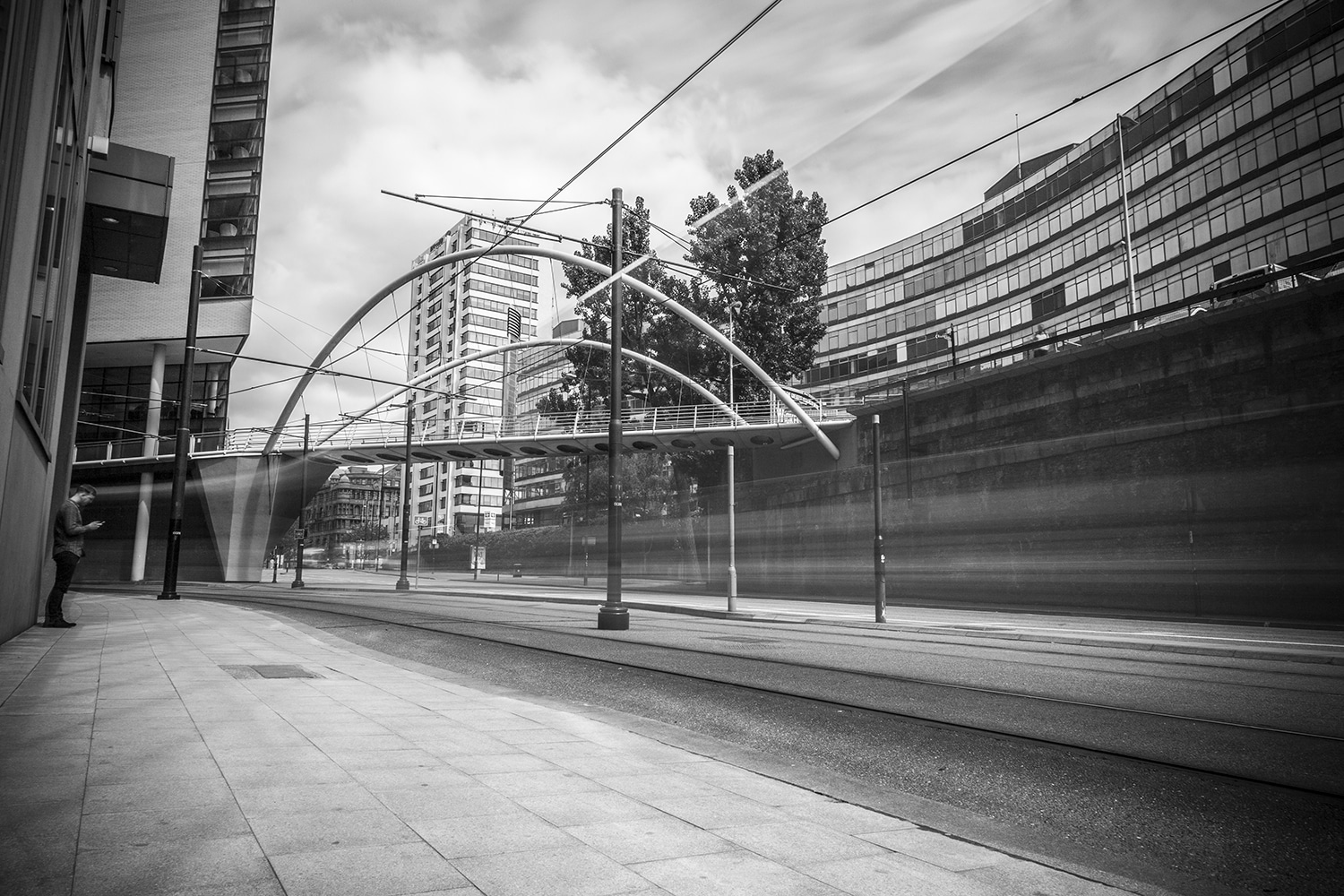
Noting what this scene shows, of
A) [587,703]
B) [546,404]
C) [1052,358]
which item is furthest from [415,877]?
[546,404]

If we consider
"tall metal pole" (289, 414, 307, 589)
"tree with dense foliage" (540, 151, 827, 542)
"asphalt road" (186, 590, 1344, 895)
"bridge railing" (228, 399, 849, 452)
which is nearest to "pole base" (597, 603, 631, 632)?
"asphalt road" (186, 590, 1344, 895)

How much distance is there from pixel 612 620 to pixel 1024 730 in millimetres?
9482

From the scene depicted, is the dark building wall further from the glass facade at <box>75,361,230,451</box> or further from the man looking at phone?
the glass facade at <box>75,361,230,451</box>

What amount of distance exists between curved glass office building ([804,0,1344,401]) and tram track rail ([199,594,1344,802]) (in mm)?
5658

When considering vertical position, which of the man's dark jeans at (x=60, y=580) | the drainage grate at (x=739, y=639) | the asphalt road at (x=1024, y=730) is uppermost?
the man's dark jeans at (x=60, y=580)

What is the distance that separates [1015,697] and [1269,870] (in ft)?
14.0

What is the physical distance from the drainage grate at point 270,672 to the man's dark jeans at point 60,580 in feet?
14.7

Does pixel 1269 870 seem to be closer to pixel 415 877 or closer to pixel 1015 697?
pixel 415 877

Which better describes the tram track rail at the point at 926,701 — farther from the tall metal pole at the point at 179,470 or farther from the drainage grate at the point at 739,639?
the tall metal pole at the point at 179,470

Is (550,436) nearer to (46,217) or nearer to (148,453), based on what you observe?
(148,453)

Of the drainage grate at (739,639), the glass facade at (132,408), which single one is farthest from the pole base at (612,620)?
the glass facade at (132,408)

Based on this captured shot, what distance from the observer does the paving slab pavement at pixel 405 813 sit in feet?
10.0

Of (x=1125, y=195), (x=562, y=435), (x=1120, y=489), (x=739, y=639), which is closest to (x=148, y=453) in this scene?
(x=562, y=435)

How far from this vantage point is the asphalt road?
13.9ft
